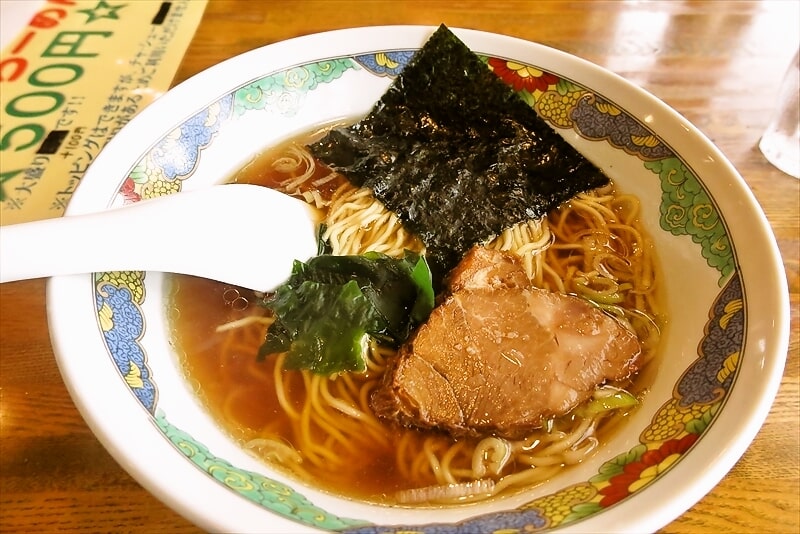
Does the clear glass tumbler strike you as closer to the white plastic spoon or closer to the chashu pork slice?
the chashu pork slice

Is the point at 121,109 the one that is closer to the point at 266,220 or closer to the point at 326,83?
the point at 326,83

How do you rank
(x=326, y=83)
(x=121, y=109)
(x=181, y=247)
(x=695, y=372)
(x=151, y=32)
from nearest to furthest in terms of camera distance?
(x=695, y=372) → (x=181, y=247) → (x=326, y=83) → (x=121, y=109) → (x=151, y=32)

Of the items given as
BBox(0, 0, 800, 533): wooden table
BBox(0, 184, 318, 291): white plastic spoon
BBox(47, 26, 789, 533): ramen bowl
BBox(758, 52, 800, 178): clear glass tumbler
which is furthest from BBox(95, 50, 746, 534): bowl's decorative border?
BBox(758, 52, 800, 178): clear glass tumbler

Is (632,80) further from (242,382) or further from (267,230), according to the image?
(242,382)

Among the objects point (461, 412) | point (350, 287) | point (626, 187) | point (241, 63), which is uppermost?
point (241, 63)

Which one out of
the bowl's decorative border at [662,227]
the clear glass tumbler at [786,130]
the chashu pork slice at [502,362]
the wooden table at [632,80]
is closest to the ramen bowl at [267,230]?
the bowl's decorative border at [662,227]

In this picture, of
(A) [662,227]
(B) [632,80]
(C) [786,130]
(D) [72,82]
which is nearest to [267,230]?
(A) [662,227]

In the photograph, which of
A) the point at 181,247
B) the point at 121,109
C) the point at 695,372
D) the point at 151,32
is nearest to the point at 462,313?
the point at 695,372
